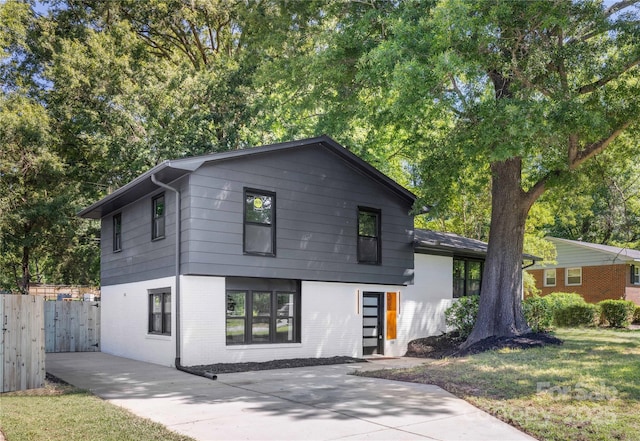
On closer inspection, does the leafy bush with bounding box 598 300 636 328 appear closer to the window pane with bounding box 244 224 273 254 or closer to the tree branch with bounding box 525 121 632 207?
the tree branch with bounding box 525 121 632 207

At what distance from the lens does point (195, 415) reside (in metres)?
7.84

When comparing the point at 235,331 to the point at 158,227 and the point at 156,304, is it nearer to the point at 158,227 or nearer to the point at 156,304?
the point at 156,304

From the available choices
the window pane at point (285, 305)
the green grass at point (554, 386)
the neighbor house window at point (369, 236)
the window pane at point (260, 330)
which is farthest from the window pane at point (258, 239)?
the green grass at point (554, 386)

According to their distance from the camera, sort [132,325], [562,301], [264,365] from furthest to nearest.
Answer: [562,301]
[132,325]
[264,365]

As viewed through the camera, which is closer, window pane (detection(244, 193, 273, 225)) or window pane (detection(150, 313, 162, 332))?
window pane (detection(244, 193, 273, 225))

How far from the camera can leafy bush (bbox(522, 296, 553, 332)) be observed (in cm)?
1848

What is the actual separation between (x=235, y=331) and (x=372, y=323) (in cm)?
498

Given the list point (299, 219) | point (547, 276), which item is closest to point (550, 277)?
point (547, 276)

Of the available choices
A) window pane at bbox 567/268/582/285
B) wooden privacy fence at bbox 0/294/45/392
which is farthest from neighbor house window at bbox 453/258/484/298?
wooden privacy fence at bbox 0/294/45/392

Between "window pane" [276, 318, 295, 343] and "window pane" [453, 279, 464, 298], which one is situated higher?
"window pane" [453, 279, 464, 298]

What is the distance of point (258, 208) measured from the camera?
14.6 meters

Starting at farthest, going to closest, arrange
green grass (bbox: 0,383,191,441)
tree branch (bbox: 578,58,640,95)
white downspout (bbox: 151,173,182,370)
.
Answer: white downspout (bbox: 151,173,182,370) → tree branch (bbox: 578,58,640,95) → green grass (bbox: 0,383,191,441)

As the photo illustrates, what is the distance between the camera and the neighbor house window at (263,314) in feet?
46.4

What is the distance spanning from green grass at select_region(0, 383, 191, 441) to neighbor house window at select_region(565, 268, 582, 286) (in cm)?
2758
